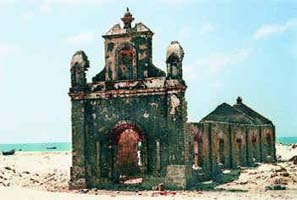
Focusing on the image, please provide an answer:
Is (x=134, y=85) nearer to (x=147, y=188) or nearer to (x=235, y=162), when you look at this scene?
(x=147, y=188)

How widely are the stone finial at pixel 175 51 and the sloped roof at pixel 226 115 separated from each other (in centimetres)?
1777

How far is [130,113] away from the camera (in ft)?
85.6

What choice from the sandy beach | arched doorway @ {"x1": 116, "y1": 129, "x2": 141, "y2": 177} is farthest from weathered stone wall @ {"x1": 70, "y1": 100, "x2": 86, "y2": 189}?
arched doorway @ {"x1": 116, "y1": 129, "x2": 141, "y2": 177}

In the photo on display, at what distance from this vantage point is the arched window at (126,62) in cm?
2644

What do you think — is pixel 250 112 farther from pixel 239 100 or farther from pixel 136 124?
pixel 136 124

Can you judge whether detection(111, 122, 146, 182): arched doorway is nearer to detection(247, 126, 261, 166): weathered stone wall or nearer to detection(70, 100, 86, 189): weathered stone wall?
detection(70, 100, 86, 189): weathered stone wall

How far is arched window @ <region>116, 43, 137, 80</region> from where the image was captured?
26.4 metres

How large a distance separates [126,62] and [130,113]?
2554 millimetres

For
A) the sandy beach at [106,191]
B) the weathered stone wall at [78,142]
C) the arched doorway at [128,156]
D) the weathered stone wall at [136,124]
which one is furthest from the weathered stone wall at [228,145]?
the weathered stone wall at [78,142]

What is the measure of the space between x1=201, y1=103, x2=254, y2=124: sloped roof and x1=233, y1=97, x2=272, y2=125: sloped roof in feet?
11.5

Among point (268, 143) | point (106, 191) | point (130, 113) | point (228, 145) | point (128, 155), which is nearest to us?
point (106, 191)

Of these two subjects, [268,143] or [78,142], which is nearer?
[78,142]

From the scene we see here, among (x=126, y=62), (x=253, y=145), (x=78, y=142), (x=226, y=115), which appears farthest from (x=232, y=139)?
(x=78, y=142)

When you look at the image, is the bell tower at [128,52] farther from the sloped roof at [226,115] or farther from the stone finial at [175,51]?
the sloped roof at [226,115]
